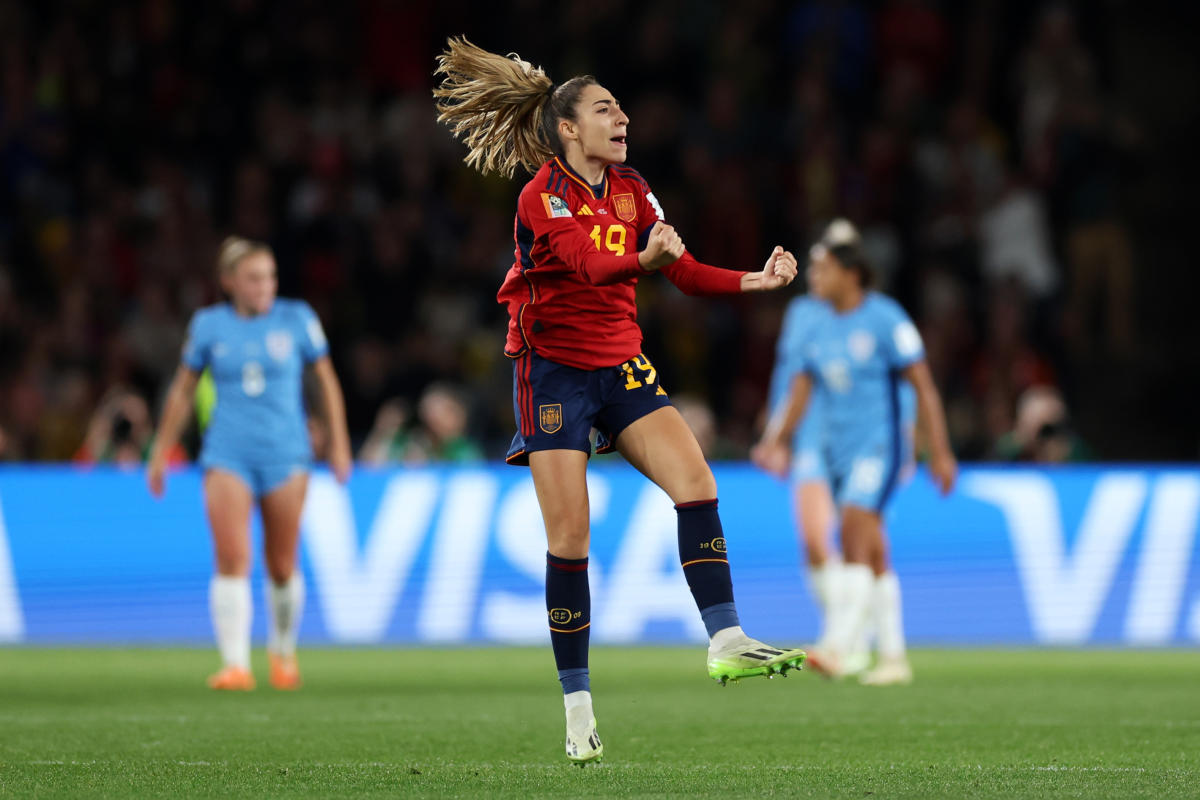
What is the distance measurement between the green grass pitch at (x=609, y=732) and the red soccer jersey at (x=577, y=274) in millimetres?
1421

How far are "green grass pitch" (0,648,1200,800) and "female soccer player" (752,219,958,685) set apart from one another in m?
0.40

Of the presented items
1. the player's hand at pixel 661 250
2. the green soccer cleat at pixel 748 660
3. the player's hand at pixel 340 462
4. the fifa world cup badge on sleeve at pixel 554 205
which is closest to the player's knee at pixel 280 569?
the player's hand at pixel 340 462

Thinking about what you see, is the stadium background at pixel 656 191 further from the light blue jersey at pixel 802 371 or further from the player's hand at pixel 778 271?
the player's hand at pixel 778 271

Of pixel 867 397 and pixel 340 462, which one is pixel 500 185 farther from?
pixel 867 397

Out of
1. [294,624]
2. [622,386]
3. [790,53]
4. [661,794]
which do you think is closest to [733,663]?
[661,794]

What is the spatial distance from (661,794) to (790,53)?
1367 centimetres

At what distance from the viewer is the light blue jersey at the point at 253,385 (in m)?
10.1

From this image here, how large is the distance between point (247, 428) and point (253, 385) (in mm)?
242

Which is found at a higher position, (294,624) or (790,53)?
(790,53)

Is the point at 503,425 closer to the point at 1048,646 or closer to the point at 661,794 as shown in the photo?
the point at 1048,646

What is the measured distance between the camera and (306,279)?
17.2 m

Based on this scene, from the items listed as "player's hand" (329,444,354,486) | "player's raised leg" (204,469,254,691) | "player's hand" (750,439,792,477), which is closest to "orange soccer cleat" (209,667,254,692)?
"player's raised leg" (204,469,254,691)

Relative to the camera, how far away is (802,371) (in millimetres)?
10797

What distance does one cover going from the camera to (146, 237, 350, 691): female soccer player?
10047 mm
